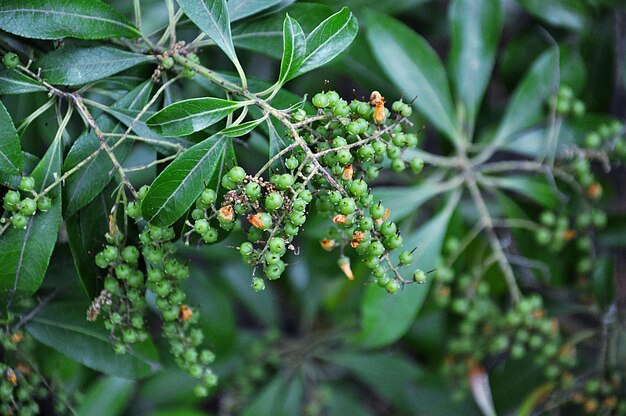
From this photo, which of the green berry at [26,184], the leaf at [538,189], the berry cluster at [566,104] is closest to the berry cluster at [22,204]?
the green berry at [26,184]

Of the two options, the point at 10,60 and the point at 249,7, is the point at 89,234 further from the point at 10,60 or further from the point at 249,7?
the point at 249,7

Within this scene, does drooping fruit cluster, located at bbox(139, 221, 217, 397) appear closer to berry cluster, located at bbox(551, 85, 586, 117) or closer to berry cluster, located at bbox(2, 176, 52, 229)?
berry cluster, located at bbox(2, 176, 52, 229)

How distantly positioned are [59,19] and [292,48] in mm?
464

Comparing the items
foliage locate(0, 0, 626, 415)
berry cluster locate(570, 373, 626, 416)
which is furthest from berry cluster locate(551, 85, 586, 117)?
berry cluster locate(570, 373, 626, 416)

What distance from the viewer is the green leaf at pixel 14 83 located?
126 cm

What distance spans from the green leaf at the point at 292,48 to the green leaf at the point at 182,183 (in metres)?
0.17

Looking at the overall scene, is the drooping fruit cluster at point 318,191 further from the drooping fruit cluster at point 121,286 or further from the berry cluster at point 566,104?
the berry cluster at point 566,104

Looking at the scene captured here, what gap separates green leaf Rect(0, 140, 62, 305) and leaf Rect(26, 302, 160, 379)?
31 centimetres

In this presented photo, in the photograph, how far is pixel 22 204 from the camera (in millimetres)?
1190

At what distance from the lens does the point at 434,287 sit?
2.14 meters

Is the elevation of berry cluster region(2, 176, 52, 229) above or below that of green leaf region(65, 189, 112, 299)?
above

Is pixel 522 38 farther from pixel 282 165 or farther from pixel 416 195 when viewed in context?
pixel 282 165

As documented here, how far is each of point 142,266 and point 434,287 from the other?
1.11 metres

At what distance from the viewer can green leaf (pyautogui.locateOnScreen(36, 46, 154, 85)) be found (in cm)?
127
